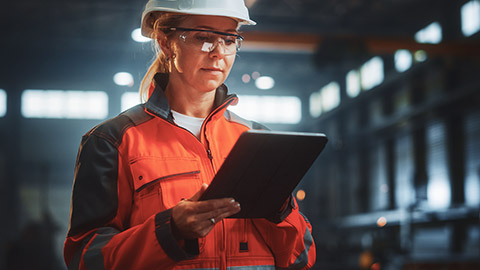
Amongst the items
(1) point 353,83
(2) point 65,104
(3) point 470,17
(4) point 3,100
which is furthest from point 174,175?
(4) point 3,100

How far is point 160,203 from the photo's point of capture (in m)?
1.48

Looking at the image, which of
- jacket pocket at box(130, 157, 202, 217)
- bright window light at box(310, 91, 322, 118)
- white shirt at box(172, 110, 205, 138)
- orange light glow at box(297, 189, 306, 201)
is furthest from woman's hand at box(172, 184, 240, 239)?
bright window light at box(310, 91, 322, 118)

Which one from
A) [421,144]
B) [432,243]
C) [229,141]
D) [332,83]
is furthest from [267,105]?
[229,141]

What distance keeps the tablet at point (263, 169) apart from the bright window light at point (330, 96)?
811 inches

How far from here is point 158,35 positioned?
66.2 inches

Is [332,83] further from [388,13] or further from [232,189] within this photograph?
[232,189]

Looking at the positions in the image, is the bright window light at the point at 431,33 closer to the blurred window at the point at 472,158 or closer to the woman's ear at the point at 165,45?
the blurred window at the point at 472,158

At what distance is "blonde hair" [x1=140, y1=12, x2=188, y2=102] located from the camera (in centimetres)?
163

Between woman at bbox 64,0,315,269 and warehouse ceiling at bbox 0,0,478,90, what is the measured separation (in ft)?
40.7

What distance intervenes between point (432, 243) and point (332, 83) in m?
9.42

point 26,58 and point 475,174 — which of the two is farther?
point 26,58

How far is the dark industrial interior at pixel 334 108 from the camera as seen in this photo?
1222cm

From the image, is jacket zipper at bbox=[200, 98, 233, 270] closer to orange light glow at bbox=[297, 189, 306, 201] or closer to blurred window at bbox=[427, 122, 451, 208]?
blurred window at bbox=[427, 122, 451, 208]

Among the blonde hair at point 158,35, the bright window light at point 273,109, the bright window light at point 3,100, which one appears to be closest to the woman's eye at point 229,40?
the blonde hair at point 158,35
